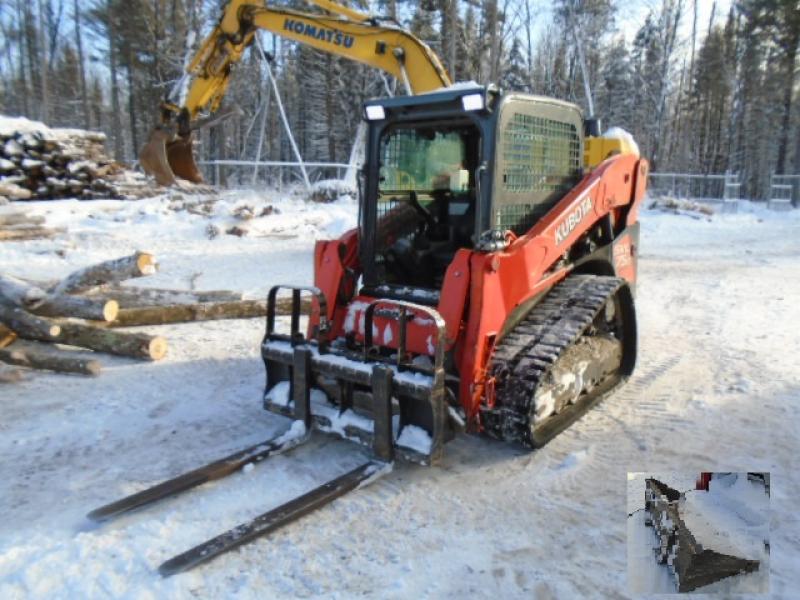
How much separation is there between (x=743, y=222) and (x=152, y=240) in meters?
16.2

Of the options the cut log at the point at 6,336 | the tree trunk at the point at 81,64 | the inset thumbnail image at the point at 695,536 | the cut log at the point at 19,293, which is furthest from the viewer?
the tree trunk at the point at 81,64

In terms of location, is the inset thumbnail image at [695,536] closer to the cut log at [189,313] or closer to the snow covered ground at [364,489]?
the snow covered ground at [364,489]

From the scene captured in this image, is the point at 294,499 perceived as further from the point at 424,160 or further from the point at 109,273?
the point at 109,273

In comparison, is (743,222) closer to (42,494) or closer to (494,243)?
(494,243)

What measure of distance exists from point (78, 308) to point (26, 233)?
21.4 ft

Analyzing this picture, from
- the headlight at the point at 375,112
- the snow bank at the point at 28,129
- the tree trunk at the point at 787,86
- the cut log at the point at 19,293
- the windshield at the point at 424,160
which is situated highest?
the tree trunk at the point at 787,86

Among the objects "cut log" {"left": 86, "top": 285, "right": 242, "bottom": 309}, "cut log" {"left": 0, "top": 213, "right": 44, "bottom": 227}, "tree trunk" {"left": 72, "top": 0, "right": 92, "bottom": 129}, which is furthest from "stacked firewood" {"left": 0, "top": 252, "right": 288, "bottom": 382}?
"tree trunk" {"left": 72, "top": 0, "right": 92, "bottom": 129}

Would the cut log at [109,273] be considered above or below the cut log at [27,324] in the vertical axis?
above

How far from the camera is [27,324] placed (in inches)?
236

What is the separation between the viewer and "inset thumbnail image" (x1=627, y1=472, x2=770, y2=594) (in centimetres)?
279

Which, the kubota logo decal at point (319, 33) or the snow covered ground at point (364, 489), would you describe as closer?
the snow covered ground at point (364, 489)

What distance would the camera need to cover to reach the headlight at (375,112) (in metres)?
4.66

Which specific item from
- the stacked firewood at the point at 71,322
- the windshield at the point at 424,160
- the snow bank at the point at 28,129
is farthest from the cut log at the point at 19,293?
the snow bank at the point at 28,129

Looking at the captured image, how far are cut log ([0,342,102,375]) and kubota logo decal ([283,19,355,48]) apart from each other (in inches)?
268
